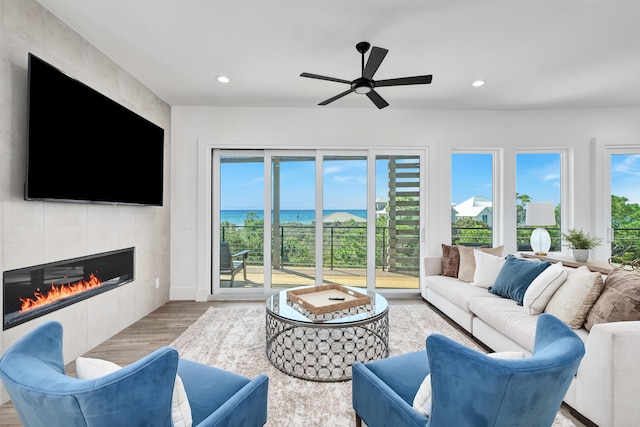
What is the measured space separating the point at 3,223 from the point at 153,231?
176cm

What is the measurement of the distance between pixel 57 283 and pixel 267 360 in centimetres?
171

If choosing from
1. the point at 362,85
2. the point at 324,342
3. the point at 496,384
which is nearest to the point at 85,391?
the point at 496,384

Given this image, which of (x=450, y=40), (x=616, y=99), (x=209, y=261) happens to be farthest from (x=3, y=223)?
(x=616, y=99)

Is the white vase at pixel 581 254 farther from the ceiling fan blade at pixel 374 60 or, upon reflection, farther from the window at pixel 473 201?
the ceiling fan blade at pixel 374 60

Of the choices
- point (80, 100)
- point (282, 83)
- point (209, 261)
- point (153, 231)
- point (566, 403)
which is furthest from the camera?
point (209, 261)

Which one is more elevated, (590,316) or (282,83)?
(282,83)

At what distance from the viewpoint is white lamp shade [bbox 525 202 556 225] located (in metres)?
3.53

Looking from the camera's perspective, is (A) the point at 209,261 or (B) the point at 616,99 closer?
(B) the point at 616,99

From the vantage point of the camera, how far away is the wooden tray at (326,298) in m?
2.18

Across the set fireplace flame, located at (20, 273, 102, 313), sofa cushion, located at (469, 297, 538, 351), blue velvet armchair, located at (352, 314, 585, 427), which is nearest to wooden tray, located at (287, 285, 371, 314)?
sofa cushion, located at (469, 297, 538, 351)

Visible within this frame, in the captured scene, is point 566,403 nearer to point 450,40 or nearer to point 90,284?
point 450,40

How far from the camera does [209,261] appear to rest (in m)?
4.08

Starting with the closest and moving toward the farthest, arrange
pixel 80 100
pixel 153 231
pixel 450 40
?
pixel 80 100, pixel 450 40, pixel 153 231

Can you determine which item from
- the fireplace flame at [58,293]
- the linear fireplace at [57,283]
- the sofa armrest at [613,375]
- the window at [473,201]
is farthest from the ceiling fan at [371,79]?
the fireplace flame at [58,293]
